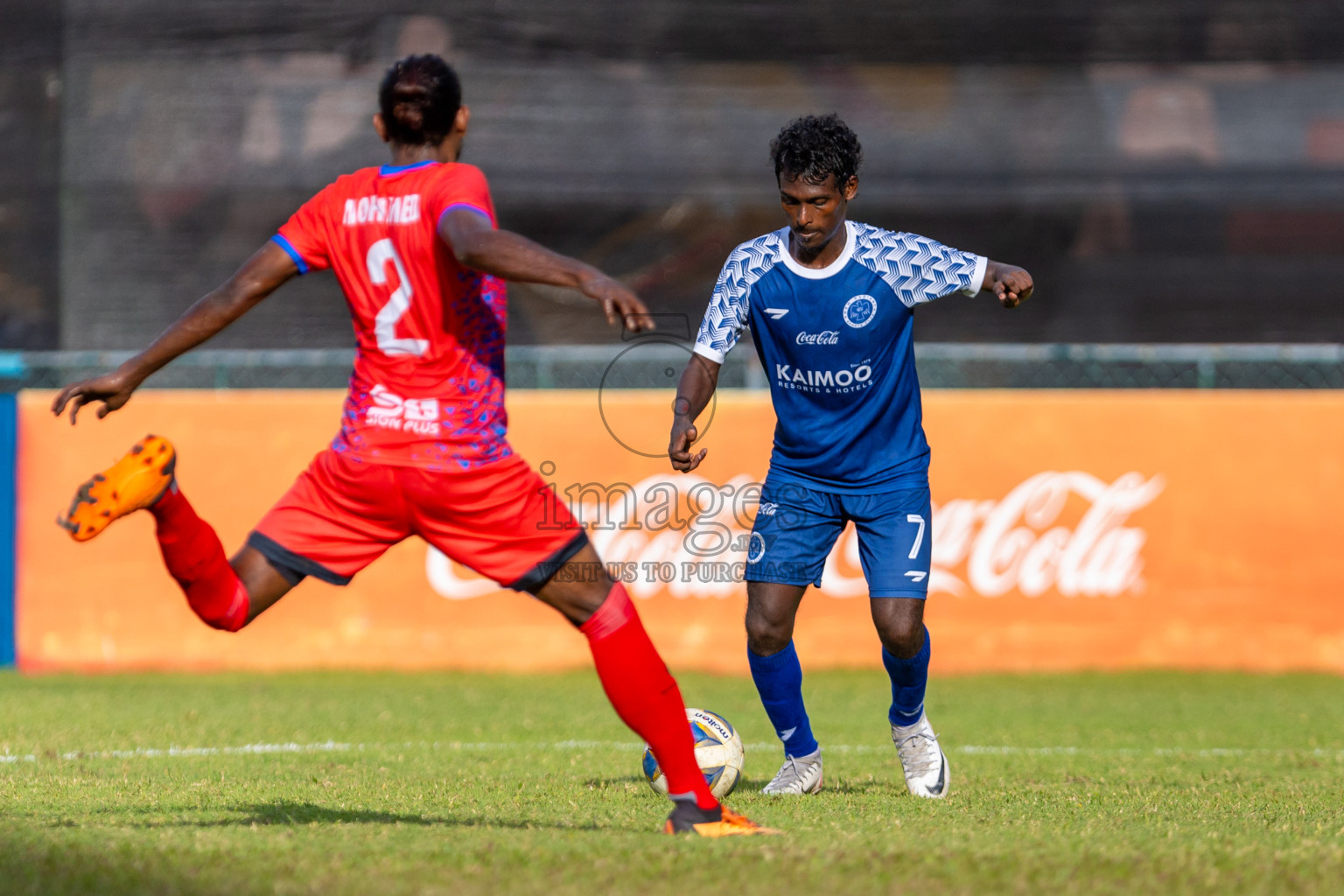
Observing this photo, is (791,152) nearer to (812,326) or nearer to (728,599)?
(812,326)

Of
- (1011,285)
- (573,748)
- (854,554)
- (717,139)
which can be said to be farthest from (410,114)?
(717,139)

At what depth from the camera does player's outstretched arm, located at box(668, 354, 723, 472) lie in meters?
5.12

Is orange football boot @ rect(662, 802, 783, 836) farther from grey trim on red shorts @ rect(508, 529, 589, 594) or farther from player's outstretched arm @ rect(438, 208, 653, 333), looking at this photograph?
player's outstretched arm @ rect(438, 208, 653, 333)

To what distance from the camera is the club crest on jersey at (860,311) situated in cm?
568

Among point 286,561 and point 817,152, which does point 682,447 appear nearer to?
point 817,152

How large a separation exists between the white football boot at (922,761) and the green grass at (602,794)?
0.14 meters

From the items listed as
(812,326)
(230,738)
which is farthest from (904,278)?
(230,738)

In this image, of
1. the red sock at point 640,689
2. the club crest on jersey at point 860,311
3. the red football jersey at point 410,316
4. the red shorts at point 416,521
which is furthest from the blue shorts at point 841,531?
the red football jersey at point 410,316

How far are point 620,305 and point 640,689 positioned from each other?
1.28 m

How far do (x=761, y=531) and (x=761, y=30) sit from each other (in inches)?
285

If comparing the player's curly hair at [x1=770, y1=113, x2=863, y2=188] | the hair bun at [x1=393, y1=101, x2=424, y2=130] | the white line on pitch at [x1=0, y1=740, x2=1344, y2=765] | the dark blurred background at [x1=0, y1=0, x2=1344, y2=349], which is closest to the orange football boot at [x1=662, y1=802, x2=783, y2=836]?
the hair bun at [x1=393, y1=101, x2=424, y2=130]

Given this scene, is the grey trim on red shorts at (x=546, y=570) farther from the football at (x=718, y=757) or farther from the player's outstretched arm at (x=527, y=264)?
the football at (x=718, y=757)

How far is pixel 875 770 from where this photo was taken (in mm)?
6684

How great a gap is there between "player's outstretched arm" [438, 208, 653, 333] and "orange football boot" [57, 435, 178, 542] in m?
1.01
